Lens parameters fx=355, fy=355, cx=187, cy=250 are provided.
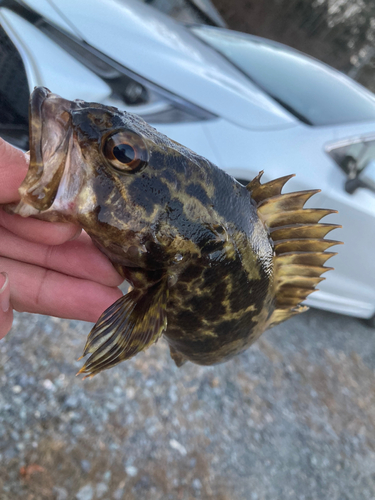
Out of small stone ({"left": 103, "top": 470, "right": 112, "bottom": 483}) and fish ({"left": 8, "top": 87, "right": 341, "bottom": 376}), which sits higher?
fish ({"left": 8, "top": 87, "right": 341, "bottom": 376})

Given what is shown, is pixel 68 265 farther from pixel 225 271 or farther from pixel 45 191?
pixel 225 271

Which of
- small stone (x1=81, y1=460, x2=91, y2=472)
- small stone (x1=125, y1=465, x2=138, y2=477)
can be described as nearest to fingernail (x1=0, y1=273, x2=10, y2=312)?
small stone (x1=81, y1=460, x2=91, y2=472)

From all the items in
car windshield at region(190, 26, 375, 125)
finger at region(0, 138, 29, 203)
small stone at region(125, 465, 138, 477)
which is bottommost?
small stone at region(125, 465, 138, 477)

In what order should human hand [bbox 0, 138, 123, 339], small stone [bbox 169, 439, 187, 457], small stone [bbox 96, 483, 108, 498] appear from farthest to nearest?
1. small stone [bbox 169, 439, 187, 457]
2. small stone [bbox 96, 483, 108, 498]
3. human hand [bbox 0, 138, 123, 339]

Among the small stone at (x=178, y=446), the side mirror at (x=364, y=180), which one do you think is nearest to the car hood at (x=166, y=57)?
the side mirror at (x=364, y=180)

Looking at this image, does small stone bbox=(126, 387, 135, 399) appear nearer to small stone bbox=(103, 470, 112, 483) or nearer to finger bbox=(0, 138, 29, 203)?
small stone bbox=(103, 470, 112, 483)

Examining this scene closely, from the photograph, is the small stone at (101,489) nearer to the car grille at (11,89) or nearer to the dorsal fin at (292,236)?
the dorsal fin at (292,236)
